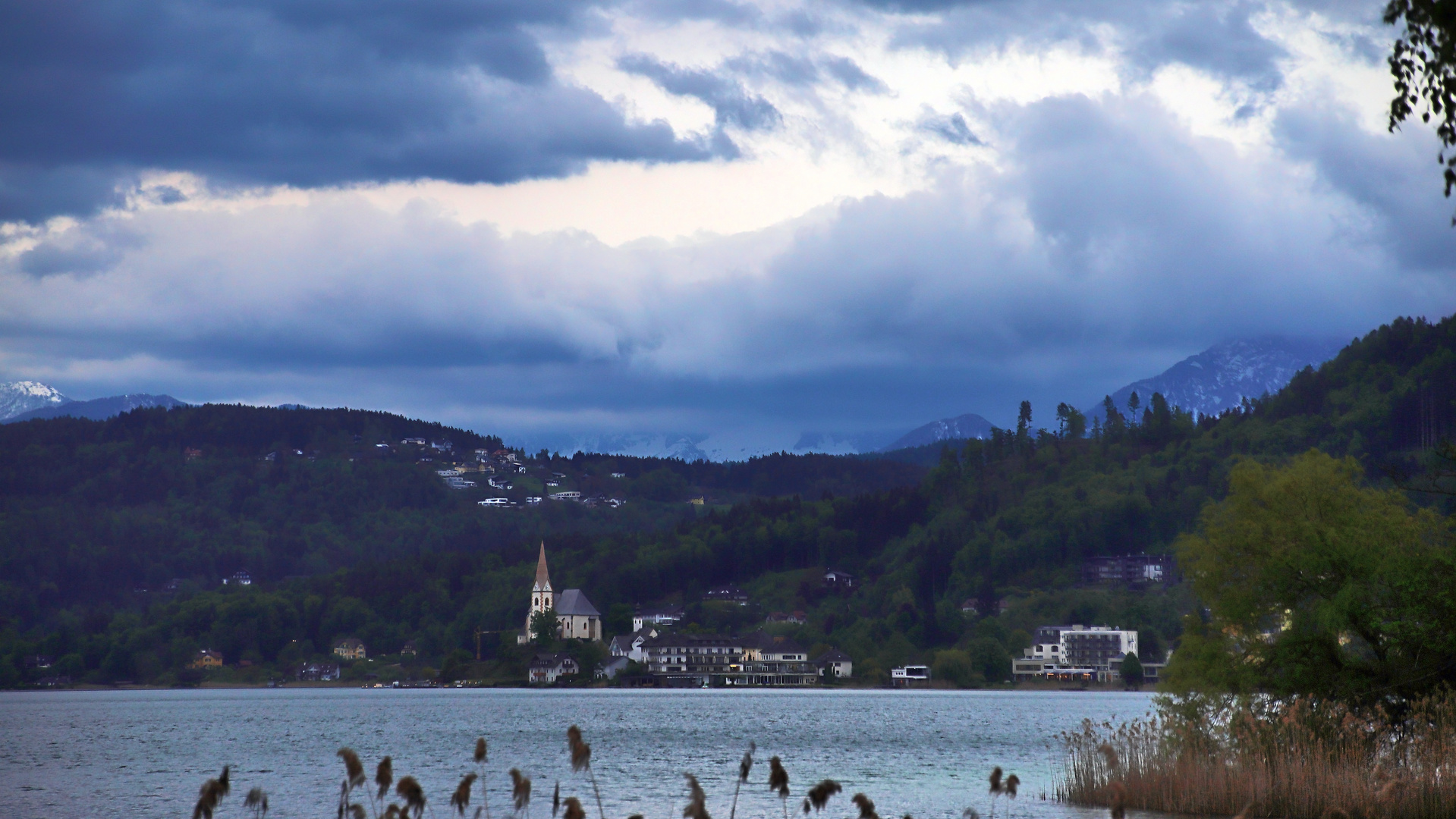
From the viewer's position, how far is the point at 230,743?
79.8 metres

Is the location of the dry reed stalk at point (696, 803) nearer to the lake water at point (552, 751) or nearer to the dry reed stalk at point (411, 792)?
the dry reed stalk at point (411, 792)

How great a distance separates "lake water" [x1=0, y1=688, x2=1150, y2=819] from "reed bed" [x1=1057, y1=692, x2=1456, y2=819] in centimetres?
194

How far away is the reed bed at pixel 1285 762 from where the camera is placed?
31.2m

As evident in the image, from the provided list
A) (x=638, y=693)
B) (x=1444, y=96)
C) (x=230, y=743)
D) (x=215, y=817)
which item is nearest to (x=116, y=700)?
(x=638, y=693)

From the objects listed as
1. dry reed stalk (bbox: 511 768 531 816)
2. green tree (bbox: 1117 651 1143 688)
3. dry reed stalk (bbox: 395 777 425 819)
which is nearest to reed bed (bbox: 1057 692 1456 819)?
dry reed stalk (bbox: 511 768 531 816)

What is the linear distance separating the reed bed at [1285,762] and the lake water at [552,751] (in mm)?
1940

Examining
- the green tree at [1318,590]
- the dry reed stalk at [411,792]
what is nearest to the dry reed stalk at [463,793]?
the dry reed stalk at [411,792]

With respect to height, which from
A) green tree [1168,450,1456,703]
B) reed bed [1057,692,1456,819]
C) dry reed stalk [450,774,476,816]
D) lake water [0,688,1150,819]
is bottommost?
lake water [0,688,1150,819]

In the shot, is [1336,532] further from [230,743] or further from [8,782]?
[230,743]

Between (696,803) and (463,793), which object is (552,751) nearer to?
(463,793)

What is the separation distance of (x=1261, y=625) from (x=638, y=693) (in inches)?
6252

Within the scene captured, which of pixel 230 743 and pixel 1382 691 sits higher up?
pixel 1382 691

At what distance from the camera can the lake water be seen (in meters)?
44.2

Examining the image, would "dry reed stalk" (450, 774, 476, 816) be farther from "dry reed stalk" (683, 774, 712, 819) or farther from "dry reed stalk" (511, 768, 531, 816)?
"dry reed stalk" (683, 774, 712, 819)
